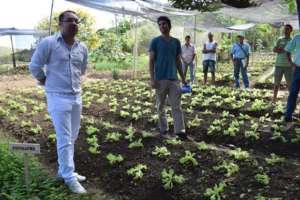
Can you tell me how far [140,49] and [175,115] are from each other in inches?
586

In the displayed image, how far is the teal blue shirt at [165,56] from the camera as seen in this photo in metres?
6.40

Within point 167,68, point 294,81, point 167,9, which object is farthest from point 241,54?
point 167,68

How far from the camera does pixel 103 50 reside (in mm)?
22844

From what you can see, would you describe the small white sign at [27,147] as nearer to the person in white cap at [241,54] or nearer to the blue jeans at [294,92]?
the blue jeans at [294,92]

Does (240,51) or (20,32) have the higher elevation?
(20,32)

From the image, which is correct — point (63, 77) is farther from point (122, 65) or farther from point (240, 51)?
point (122, 65)

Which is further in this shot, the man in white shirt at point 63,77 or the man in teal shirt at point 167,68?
the man in teal shirt at point 167,68

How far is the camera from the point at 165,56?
252 inches

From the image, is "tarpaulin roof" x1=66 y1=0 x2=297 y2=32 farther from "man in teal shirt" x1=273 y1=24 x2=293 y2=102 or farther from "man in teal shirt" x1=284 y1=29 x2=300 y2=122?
"man in teal shirt" x1=284 y1=29 x2=300 y2=122

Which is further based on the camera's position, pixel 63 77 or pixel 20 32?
pixel 20 32

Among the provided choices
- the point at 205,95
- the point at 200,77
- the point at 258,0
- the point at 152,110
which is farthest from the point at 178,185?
the point at 200,77

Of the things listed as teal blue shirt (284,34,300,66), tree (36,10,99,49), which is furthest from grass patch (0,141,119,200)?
tree (36,10,99,49)

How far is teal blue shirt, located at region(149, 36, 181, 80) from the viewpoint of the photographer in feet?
21.0

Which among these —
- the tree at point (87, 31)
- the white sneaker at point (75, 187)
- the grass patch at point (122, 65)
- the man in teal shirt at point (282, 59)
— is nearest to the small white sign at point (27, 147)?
the white sneaker at point (75, 187)
